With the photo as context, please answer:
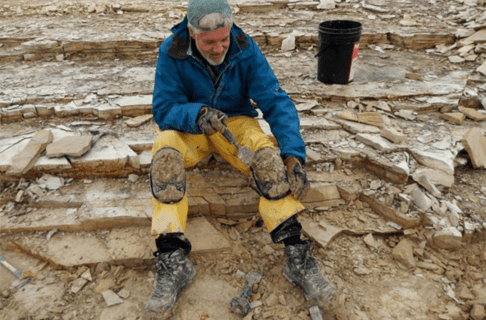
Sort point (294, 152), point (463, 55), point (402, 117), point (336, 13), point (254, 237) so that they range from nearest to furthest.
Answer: point (294, 152), point (254, 237), point (402, 117), point (463, 55), point (336, 13)

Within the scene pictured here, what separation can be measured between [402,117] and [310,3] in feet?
14.2

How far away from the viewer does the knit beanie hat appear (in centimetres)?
227

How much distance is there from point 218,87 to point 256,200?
101cm

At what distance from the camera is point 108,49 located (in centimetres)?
560

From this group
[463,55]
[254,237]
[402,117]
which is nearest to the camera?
[254,237]

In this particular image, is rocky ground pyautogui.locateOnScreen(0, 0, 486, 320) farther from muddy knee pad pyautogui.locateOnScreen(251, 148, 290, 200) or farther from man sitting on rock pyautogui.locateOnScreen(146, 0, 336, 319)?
muddy knee pad pyautogui.locateOnScreen(251, 148, 290, 200)

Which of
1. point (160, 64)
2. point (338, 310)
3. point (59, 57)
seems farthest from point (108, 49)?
point (338, 310)

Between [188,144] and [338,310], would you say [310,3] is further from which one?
[338,310]

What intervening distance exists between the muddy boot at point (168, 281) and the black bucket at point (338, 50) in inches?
124

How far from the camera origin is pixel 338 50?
4.47m

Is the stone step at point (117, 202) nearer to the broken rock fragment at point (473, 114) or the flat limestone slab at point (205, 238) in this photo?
the flat limestone slab at point (205, 238)

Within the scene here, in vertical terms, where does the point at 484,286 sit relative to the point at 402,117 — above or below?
below

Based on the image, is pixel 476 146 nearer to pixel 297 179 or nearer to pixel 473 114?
pixel 473 114

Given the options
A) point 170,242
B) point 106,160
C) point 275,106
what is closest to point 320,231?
point 275,106
